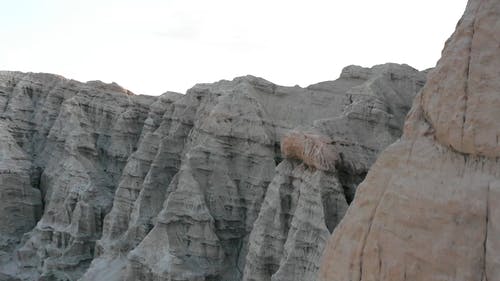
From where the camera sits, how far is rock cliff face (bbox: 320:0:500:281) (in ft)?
26.1

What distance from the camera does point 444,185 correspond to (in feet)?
27.2

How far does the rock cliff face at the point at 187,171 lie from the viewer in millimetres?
19266

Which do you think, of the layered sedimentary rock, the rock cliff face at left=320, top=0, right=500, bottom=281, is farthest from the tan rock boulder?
the rock cliff face at left=320, top=0, right=500, bottom=281

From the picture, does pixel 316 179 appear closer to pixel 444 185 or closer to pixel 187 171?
pixel 187 171

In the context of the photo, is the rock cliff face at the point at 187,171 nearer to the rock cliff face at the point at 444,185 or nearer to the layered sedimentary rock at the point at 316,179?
the layered sedimentary rock at the point at 316,179

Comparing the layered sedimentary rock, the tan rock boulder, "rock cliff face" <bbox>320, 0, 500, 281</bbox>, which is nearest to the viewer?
"rock cliff face" <bbox>320, 0, 500, 281</bbox>

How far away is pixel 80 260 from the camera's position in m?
31.7

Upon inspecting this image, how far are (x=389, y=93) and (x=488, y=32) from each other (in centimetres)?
1308

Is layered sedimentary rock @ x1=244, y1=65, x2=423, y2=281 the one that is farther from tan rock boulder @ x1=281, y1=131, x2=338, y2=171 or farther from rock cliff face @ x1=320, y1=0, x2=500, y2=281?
rock cliff face @ x1=320, y1=0, x2=500, y2=281

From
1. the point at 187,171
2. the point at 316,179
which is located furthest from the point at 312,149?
the point at 187,171

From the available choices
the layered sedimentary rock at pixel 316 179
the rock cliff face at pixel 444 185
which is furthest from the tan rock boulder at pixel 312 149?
the rock cliff face at pixel 444 185

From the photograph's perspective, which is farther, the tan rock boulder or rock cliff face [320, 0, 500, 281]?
the tan rock boulder

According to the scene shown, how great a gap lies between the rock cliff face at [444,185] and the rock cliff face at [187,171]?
8252 mm

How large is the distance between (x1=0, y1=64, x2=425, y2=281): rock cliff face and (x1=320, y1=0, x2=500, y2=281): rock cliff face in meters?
8.25
